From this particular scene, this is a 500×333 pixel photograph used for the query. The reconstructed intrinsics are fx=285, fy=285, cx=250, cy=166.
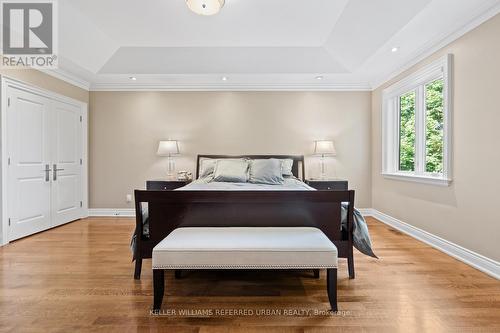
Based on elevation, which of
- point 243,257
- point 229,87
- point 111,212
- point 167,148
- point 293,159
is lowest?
point 111,212

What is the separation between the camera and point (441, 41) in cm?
324

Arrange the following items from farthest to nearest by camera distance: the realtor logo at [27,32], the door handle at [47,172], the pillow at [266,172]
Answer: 1. the door handle at [47,172]
2. the pillow at [266,172]
3. the realtor logo at [27,32]

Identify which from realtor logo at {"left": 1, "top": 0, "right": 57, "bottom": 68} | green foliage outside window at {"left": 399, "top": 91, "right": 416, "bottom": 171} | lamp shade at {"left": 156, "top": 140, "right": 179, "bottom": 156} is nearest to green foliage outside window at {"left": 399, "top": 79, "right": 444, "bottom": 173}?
green foliage outside window at {"left": 399, "top": 91, "right": 416, "bottom": 171}

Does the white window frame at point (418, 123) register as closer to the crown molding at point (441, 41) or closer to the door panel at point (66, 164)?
the crown molding at point (441, 41)

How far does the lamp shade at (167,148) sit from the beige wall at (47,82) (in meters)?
1.63

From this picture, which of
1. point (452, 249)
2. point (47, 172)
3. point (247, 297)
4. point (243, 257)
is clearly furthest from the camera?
point (47, 172)

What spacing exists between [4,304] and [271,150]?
4.03m

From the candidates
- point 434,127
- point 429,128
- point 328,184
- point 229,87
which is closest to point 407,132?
point 429,128

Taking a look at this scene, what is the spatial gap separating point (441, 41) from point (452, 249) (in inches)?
91.4

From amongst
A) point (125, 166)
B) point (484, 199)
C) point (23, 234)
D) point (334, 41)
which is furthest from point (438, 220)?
point (23, 234)

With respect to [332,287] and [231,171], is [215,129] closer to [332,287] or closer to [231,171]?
[231,171]

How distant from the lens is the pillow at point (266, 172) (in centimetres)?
412

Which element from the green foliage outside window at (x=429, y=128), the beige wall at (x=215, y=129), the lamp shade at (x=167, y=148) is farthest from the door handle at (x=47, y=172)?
the green foliage outside window at (x=429, y=128)

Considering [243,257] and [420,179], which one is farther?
[420,179]
